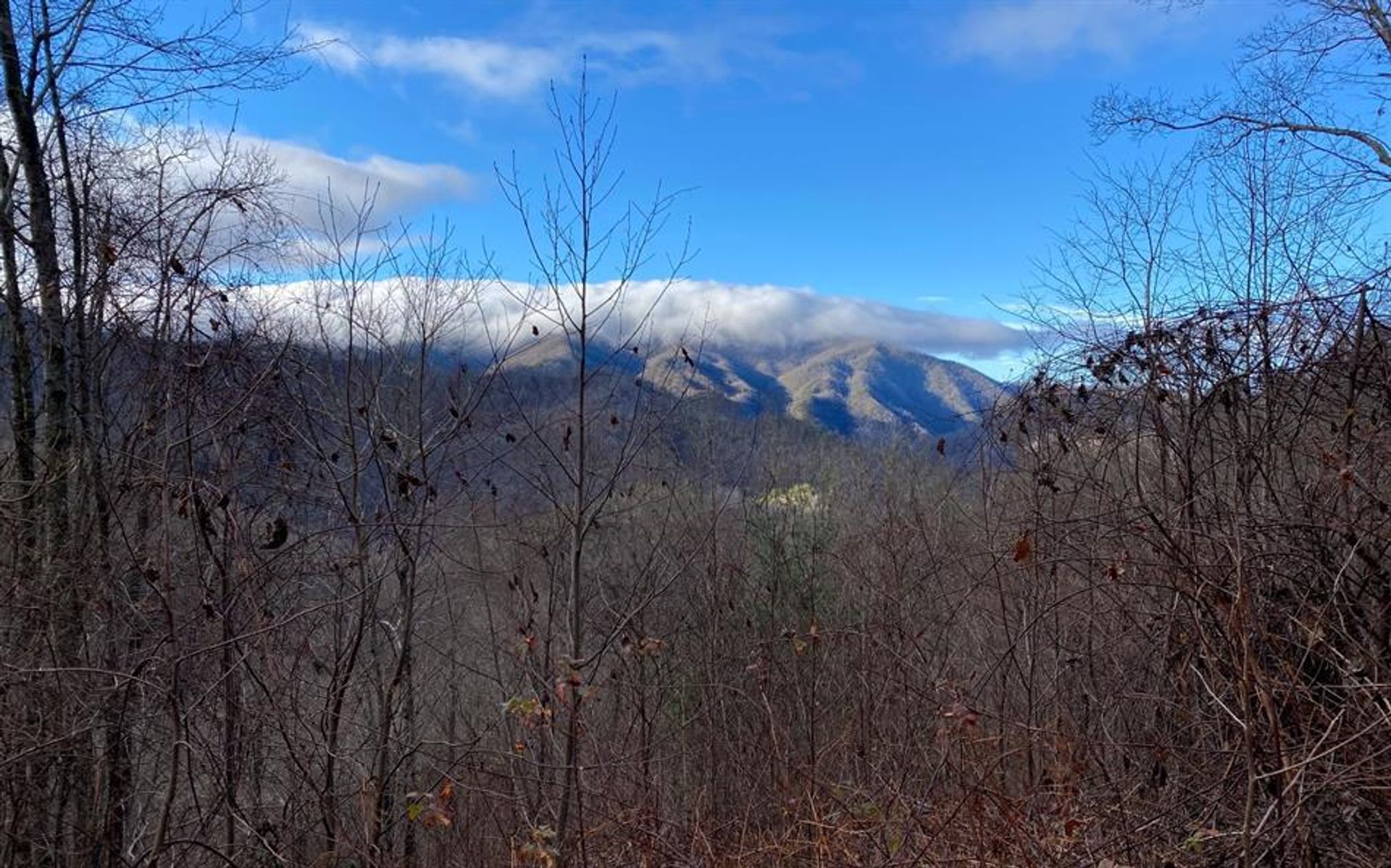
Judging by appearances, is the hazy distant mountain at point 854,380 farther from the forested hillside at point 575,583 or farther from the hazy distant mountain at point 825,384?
the forested hillside at point 575,583

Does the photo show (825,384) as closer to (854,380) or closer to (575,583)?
(854,380)

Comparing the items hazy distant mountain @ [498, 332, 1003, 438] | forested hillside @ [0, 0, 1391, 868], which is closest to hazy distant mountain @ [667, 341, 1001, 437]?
hazy distant mountain @ [498, 332, 1003, 438]

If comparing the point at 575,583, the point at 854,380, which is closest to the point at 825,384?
the point at 854,380

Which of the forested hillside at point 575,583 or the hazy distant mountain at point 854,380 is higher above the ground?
the hazy distant mountain at point 854,380

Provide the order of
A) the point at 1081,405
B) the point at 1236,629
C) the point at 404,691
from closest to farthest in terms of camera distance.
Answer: the point at 1236,629 → the point at 1081,405 → the point at 404,691

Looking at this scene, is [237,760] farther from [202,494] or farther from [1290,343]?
[1290,343]

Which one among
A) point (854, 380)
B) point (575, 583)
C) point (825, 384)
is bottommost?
point (575, 583)

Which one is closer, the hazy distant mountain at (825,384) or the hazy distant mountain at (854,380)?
the hazy distant mountain at (825,384)

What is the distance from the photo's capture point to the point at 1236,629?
9.44 feet

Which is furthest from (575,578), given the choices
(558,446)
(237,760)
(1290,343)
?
(1290,343)

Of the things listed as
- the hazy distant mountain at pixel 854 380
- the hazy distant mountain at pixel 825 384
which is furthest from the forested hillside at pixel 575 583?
the hazy distant mountain at pixel 854 380

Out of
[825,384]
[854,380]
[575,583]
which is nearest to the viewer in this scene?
[575,583]

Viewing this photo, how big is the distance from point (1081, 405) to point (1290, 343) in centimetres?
105

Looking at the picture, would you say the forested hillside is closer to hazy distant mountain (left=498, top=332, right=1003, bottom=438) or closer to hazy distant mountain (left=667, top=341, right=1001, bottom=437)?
hazy distant mountain (left=498, top=332, right=1003, bottom=438)
